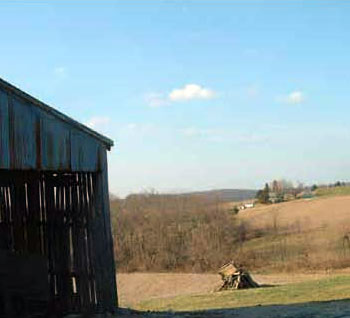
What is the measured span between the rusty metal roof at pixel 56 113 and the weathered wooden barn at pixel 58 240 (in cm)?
4

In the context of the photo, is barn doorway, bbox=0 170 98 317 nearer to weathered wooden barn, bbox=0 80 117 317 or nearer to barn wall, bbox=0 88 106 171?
weathered wooden barn, bbox=0 80 117 317

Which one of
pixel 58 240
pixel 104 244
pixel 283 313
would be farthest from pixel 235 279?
pixel 58 240

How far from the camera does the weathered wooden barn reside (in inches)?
599

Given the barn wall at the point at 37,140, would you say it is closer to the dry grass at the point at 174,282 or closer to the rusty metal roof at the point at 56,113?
the rusty metal roof at the point at 56,113

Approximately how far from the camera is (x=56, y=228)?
51.4ft

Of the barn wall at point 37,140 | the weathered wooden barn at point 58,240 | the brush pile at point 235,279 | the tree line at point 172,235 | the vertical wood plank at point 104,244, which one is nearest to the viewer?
the barn wall at point 37,140

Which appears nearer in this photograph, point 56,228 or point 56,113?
point 56,113

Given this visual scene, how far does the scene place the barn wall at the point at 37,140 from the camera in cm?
1173

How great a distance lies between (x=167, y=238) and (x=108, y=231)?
43.5m

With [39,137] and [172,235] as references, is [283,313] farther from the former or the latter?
[172,235]

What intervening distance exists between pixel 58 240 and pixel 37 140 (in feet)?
12.2

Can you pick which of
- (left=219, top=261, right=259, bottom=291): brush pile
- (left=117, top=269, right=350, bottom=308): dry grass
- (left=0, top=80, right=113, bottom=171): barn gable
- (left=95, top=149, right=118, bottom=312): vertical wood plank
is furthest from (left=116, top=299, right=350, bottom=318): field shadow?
(left=117, top=269, right=350, bottom=308): dry grass

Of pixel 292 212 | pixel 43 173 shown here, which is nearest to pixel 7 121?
pixel 43 173

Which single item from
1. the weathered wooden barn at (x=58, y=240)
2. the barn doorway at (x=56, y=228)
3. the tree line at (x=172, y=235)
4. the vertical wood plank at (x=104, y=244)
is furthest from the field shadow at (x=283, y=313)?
the tree line at (x=172, y=235)
